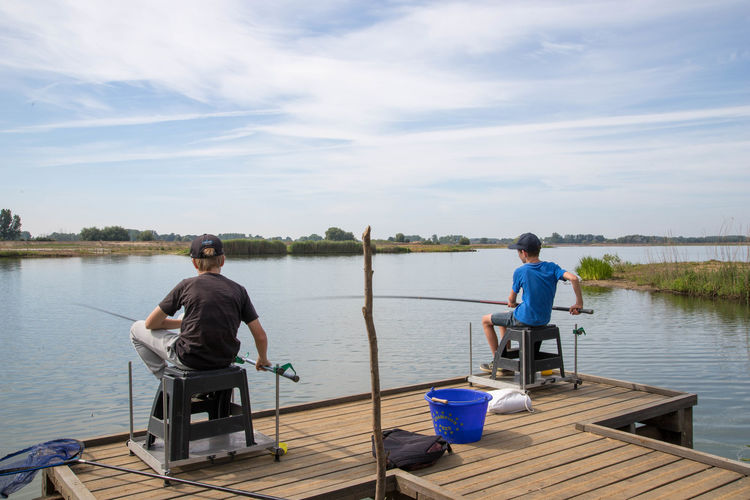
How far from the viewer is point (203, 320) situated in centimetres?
353

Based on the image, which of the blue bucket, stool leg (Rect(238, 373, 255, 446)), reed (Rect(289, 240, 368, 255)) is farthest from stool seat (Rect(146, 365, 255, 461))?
reed (Rect(289, 240, 368, 255))

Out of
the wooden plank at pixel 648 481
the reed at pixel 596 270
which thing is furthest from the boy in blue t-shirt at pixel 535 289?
the reed at pixel 596 270

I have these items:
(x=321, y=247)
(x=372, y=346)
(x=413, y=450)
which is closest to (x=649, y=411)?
(x=413, y=450)

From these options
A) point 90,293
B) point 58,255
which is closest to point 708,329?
point 90,293

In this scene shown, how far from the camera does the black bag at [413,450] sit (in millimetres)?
3590

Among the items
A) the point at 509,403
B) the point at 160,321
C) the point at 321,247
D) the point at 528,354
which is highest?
the point at 321,247

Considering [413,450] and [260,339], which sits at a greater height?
[260,339]

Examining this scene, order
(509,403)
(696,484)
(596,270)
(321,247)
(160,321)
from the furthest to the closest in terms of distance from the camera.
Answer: (321,247) → (596,270) → (509,403) → (160,321) → (696,484)

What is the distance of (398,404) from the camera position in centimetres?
518

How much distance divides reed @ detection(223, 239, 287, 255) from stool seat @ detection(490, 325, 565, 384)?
174 feet

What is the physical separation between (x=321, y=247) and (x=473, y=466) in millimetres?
59778

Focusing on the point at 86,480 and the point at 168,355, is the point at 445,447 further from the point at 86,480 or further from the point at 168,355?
the point at 86,480

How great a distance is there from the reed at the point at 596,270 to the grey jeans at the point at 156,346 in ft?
82.1

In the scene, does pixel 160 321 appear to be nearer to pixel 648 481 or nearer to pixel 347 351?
pixel 648 481
